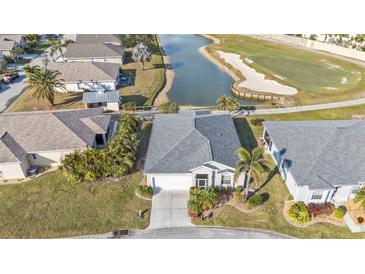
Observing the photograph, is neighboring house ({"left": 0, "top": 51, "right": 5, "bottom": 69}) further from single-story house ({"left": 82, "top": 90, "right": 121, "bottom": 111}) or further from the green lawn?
the green lawn

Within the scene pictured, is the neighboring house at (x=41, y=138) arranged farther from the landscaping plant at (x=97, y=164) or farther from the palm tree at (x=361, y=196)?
the palm tree at (x=361, y=196)

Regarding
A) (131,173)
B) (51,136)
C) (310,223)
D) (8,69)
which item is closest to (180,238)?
(131,173)

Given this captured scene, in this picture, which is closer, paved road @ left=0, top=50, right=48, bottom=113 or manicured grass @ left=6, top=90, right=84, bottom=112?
manicured grass @ left=6, top=90, right=84, bottom=112

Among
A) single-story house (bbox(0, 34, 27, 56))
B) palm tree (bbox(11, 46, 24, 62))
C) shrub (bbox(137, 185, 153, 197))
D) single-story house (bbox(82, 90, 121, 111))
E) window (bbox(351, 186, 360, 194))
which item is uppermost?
single-story house (bbox(0, 34, 27, 56))

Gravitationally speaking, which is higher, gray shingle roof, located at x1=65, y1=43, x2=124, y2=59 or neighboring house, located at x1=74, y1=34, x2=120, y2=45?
neighboring house, located at x1=74, y1=34, x2=120, y2=45

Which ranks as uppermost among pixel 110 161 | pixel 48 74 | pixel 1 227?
pixel 48 74

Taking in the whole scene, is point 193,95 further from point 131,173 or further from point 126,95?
point 131,173

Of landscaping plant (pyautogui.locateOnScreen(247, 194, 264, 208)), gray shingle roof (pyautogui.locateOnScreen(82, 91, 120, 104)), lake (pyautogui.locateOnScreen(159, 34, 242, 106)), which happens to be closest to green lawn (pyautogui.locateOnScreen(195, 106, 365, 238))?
landscaping plant (pyautogui.locateOnScreen(247, 194, 264, 208))

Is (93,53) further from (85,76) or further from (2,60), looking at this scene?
(2,60)
